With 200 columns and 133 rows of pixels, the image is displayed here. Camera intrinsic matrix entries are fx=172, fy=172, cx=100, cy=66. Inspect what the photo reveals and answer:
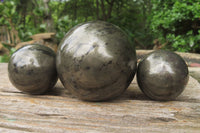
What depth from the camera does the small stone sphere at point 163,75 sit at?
4.57 ft

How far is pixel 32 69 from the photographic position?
60.6 inches

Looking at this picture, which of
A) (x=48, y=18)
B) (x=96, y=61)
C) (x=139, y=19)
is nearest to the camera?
(x=96, y=61)

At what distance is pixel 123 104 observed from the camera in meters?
1.48

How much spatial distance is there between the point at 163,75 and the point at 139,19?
7093 millimetres

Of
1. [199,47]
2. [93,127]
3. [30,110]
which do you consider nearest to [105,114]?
[93,127]

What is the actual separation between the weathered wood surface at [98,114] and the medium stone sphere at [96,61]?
153 millimetres

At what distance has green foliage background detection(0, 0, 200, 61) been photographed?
3.45 metres

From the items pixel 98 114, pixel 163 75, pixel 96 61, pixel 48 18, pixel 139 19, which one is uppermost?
pixel 48 18

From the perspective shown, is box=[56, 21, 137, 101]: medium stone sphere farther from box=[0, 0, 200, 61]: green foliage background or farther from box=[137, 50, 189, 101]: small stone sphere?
box=[0, 0, 200, 61]: green foliage background


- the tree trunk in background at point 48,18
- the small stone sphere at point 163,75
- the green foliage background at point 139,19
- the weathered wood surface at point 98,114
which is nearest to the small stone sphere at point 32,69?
the weathered wood surface at point 98,114

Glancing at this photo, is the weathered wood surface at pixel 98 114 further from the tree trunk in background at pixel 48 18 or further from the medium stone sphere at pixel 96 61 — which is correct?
the tree trunk in background at pixel 48 18

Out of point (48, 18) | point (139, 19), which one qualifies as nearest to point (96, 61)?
point (48, 18)

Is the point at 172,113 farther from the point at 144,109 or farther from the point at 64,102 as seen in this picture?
the point at 64,102

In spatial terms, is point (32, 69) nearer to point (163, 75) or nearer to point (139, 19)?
point (163, 75)
